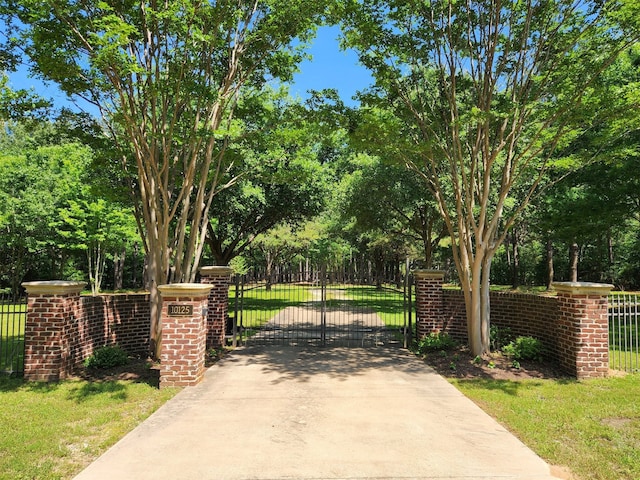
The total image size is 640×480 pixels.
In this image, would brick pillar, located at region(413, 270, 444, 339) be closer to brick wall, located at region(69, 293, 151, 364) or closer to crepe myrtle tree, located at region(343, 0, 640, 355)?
crepe myrtle tree, located at region(343, 0, 640, 355)

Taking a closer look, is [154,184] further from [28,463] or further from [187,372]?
[28,463]

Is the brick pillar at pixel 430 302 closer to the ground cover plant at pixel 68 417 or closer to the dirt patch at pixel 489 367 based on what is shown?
A: the dirt patch at pixel 489 367

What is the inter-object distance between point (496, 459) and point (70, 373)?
7033 mm

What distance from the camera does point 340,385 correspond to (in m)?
7.08

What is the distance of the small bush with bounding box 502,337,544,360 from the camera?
845 cm

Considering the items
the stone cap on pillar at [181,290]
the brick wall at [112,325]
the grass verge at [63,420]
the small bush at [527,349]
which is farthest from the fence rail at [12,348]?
the small bush at [527,349]

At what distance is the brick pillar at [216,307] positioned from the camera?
10.2 m

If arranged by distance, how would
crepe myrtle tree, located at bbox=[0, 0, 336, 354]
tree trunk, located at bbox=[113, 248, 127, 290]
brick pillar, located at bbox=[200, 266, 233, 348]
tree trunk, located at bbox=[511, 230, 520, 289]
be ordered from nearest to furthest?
crepe myrtle tree, located at bbox=[0, 0, 336, 354] < brick pillar, located at bbox=[200, 266, 233, 348] < tree trunk, located at bbox=[511, 230, 520, 289] < tree trunk, located at bbox=[113, 248, 127, 290]

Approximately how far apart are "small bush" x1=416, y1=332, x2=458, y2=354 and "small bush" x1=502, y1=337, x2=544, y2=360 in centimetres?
131

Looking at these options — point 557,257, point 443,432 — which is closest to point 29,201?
point 443,432

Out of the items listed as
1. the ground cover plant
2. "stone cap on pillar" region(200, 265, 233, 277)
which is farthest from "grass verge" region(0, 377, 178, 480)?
"stone cap on pillar" region(200, 265, 233, 277)

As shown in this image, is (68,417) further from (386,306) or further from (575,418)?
(386,306)

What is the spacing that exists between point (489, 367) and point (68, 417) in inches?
274

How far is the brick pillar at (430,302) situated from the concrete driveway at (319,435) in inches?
100.0
